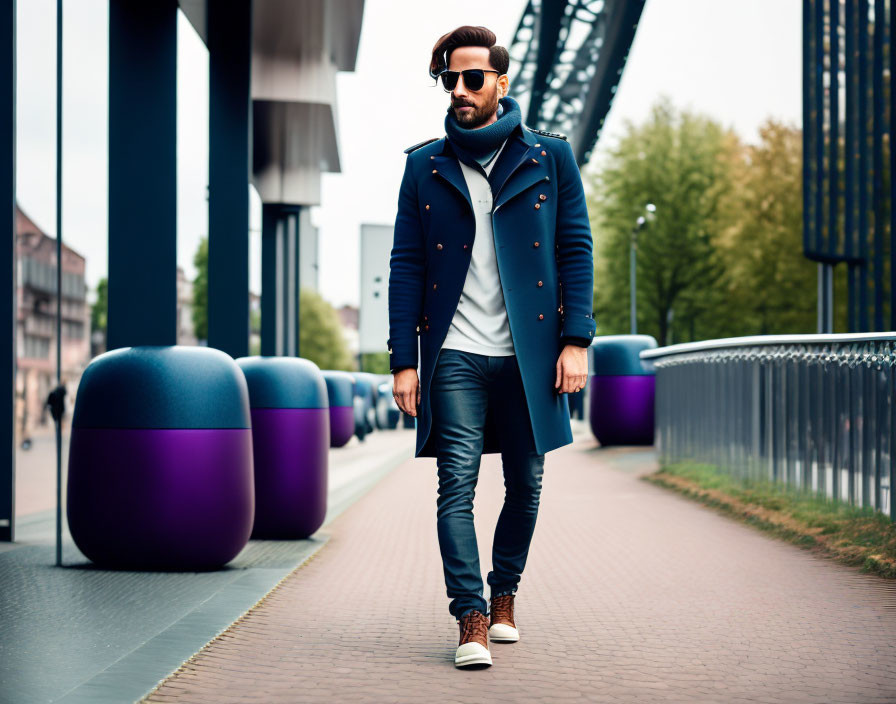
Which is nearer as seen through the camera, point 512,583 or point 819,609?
point 512,583

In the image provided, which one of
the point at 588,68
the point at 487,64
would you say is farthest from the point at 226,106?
the point at 588,68

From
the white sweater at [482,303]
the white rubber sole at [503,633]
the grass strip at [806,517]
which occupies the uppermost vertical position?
the white sweater at [482,303]

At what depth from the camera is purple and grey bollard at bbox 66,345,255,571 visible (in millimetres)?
6035

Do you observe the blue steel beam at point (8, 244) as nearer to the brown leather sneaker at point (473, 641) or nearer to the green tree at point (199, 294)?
the brown leather sneaker at point (473, 641)

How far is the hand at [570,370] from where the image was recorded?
4.38 m

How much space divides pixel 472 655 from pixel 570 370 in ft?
3.29

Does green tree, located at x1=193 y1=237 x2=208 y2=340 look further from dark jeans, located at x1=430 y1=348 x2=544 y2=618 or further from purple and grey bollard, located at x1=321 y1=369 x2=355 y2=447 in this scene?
dark jeans, located at x1=430 y1=348 x2=544 y2=618

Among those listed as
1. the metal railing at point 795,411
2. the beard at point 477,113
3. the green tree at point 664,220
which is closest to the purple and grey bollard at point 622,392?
the metal railing at point 795,411

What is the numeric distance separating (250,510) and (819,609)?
2.78m

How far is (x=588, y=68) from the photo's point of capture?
3453 centimetres

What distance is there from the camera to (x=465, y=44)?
4352mm

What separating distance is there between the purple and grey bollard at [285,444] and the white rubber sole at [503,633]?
342 cm

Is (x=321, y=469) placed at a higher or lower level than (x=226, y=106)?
lower

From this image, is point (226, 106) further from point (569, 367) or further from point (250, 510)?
point (569, 367)
